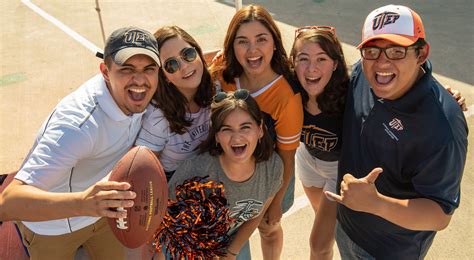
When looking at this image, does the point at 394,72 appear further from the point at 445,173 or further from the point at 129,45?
the point at 129,45

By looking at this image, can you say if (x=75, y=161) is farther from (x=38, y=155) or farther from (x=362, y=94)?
(x=362, y=94)

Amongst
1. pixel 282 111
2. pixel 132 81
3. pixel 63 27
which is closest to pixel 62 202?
pixel 132 81

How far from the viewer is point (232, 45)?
321 centimetres

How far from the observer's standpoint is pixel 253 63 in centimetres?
312

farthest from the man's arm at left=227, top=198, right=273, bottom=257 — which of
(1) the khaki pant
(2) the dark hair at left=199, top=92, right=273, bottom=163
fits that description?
(1) the khaki pant

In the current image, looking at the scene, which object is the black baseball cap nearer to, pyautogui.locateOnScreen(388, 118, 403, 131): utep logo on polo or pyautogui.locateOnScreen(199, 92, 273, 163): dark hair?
pyautogui.locateOnScreen(199, 92, 273, 163): dark hair

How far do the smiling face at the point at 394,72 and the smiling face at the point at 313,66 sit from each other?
58 cm

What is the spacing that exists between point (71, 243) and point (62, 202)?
1063mm

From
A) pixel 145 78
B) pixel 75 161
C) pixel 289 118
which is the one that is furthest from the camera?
pixel 289 118

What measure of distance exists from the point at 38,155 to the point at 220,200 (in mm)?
1163

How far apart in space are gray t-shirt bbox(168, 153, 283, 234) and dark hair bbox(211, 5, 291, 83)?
75 cm

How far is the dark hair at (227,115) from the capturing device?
2.75m

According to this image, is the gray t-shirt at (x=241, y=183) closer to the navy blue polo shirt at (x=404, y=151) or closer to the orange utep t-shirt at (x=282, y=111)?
the orange utep t-shirt at (x=282, y=111)

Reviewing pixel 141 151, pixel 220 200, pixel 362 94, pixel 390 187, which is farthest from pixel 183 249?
pixel 362 94
